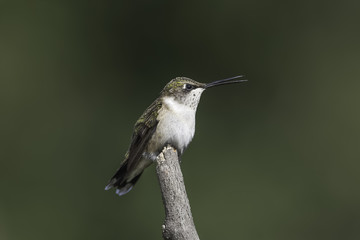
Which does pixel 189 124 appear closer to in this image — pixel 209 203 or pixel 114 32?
pixel 209 203

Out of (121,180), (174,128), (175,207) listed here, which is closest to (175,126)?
(174,128)

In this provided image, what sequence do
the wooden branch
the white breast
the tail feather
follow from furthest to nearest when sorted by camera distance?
the tail feather, the white breast, the wooden branch

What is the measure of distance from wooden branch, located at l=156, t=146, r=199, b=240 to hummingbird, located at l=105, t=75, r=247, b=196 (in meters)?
1.40

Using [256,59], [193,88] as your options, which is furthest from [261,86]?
[193,88]

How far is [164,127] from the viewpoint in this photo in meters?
5.97

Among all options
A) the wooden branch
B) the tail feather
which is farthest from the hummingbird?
the wooden branch

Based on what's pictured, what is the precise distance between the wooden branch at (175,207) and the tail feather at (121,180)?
184cm

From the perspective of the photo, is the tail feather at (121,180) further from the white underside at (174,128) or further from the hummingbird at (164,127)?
the white underside at (174,128)

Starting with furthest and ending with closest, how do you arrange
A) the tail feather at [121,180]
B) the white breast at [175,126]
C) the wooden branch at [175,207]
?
the tail feather at [121,180]
the white breast at [175,126]
the wooden branch at [175,207]

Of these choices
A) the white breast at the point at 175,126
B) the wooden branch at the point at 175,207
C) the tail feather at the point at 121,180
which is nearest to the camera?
the wooden branch at the point at 175,207

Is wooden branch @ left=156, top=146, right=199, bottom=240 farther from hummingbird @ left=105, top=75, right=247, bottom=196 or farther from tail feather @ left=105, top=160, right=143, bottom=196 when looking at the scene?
tail feather @ left=105, top=160, right=143, bottom=196

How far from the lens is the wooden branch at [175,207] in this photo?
158 inches

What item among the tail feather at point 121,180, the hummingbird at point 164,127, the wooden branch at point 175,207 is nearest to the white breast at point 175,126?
the hummingbird at point 164,127

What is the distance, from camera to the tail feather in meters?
6.34
